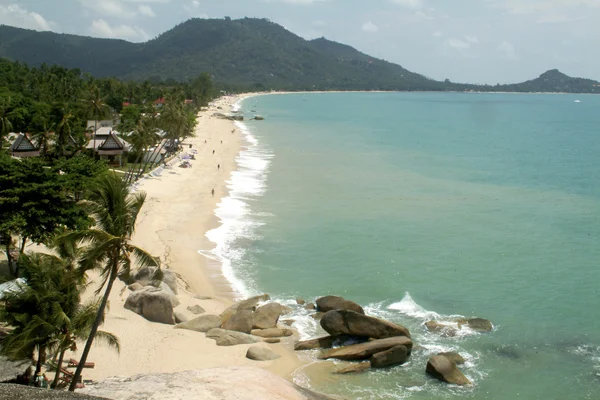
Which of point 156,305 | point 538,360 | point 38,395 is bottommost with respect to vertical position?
point 538,360

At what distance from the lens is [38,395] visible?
945cm

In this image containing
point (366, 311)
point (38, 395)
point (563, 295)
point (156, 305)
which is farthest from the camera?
point (563, 295)

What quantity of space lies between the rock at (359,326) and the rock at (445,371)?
207 cm

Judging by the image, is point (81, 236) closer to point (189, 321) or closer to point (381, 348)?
point (189, 321)

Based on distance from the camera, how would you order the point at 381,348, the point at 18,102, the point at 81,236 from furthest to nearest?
the point at 18,102 < the point at 381,348 < the point at 81,236

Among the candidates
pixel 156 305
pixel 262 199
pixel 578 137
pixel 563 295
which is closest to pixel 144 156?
pixel 262 199

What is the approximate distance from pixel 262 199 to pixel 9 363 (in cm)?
2925

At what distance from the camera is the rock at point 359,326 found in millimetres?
20703

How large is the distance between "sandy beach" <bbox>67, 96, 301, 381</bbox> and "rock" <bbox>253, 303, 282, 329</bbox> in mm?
1135

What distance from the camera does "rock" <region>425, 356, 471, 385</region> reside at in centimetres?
1861

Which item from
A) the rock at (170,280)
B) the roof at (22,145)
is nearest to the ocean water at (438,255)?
the rock at (170,280)

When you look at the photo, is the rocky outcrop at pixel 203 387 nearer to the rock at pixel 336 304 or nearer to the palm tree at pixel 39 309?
the palm tree at pixel 39 309

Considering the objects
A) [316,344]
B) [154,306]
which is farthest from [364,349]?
[154,306]

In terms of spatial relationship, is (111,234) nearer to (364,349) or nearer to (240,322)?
(240,322)
